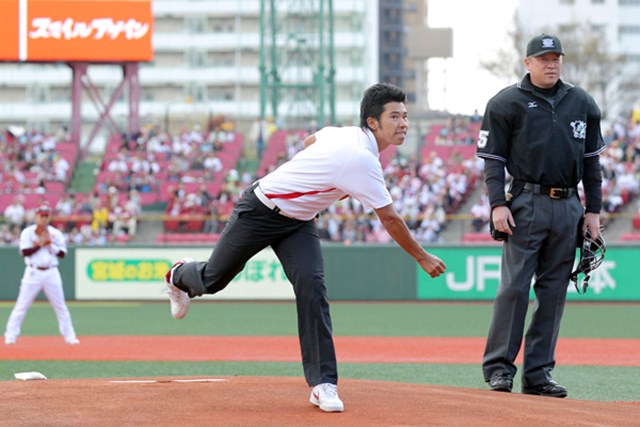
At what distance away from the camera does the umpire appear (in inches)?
299

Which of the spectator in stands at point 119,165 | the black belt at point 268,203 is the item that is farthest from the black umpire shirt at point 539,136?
the spectator in stands at point 119,165

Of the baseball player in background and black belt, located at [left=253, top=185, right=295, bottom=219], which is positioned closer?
black belt, located at [left=253, top=185, right=295, bottom=219]

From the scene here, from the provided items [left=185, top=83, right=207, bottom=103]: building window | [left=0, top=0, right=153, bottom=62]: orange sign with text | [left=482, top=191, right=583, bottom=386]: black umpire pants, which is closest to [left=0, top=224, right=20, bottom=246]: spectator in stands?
[left=0, top=0, right=153, bottom=62]: orange sign with text

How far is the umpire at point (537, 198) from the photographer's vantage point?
25.0 feet

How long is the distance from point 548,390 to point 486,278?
14938 mm

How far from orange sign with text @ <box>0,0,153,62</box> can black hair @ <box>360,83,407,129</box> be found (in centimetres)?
2934

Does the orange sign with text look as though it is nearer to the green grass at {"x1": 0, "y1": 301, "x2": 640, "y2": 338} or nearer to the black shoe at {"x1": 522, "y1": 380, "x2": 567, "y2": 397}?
the green grass at {"x1": 0, "y1": 301, "x2": 640, "y2": 338}

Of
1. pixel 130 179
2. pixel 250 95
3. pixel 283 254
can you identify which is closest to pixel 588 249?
pixel 283 254

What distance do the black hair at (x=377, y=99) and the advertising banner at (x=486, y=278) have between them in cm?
1565

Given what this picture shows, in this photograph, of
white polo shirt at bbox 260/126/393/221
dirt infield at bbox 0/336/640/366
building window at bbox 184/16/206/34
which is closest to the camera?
white polo shirt at bbox 260/126/393/221

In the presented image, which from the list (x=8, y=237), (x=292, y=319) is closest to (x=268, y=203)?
(x=292, y=319)

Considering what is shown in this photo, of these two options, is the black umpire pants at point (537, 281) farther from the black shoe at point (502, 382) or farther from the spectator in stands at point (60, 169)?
the spectator in stands at point (60, 169)

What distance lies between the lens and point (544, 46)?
751 cm

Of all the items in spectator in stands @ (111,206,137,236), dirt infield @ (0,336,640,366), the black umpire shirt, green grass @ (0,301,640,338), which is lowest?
green grass @ (0,301,640,338)
